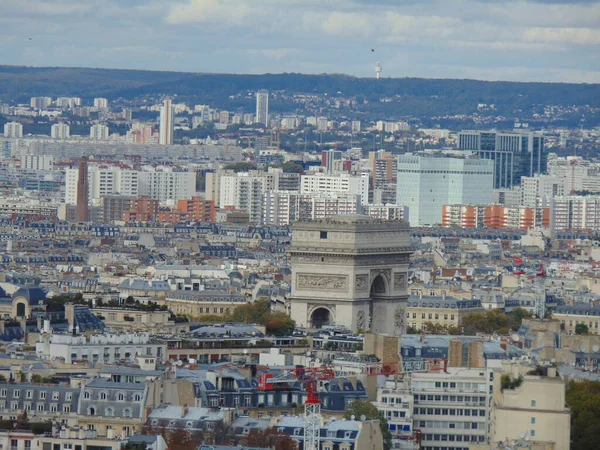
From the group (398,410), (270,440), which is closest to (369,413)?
(398,410)

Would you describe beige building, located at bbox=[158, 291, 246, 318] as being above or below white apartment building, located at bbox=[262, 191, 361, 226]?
below

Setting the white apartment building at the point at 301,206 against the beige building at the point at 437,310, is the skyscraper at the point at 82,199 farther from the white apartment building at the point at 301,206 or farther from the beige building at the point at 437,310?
the beige building at the point at 437,310

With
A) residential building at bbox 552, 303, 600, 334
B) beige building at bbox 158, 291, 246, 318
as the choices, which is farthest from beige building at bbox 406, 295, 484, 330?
beige building at bbox 158, 291, 246, 318

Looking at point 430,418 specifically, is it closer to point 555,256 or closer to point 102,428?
point 102,428

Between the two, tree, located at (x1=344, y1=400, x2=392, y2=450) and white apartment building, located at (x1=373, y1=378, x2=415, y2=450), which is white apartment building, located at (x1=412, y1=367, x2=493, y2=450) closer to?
white apartment building, located at (x1=373, y1=378, x2=415, y2=450)

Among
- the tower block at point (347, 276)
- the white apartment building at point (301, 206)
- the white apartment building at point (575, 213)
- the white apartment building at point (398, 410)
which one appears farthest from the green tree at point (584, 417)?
the white apartment building at point (575, 213)

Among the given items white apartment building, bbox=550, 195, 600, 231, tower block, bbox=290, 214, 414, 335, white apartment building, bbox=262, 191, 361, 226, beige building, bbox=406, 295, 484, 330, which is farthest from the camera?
white apartment building, bbox=550, 195, 600, 231

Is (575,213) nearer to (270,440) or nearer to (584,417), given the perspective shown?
(584,417)
